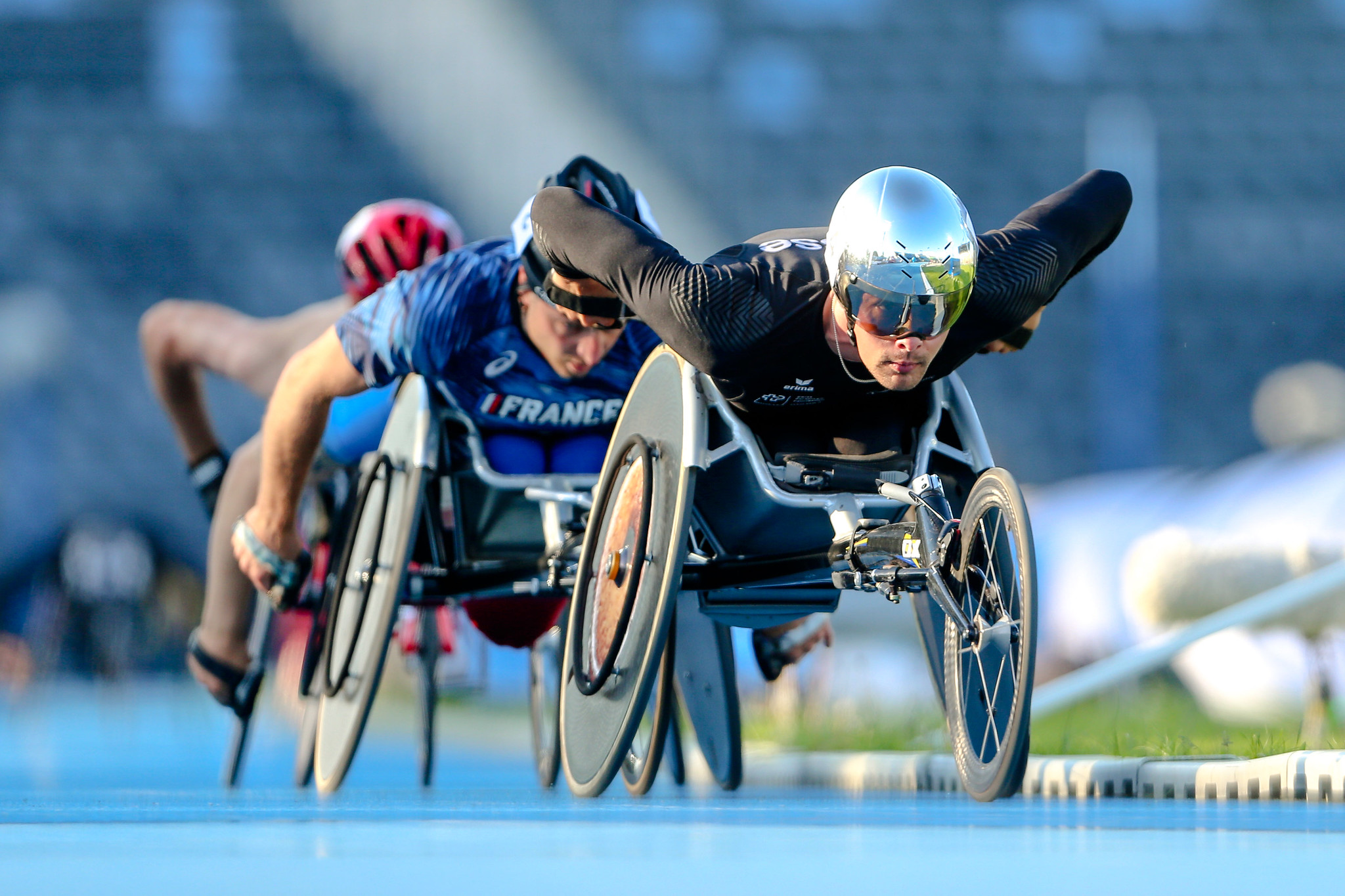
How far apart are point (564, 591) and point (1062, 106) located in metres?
36.0

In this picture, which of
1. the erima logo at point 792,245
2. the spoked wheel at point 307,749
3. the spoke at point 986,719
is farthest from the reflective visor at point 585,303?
the spoked wheel at point 307,749

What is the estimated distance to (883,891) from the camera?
280 cm

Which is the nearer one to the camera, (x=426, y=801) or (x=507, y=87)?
(x=426, y=801)

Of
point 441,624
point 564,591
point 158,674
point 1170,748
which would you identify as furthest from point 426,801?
point 158,674

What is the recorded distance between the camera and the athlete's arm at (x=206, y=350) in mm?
7691

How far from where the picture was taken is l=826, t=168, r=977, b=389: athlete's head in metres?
4.49

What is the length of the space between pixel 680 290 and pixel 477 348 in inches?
61.2

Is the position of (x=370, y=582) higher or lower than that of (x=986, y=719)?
higher

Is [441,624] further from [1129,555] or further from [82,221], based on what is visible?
[82,221]

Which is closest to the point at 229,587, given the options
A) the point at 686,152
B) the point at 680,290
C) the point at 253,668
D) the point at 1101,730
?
the point at 253,668

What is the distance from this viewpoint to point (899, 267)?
448cm

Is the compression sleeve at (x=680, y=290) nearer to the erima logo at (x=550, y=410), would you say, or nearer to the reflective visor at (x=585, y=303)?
the reflective visor at (x=585, y=303)

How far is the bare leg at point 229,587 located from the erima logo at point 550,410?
1.41 meters

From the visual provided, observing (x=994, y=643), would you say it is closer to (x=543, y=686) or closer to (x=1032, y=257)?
(x=1032, y=257)
